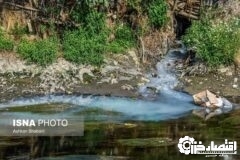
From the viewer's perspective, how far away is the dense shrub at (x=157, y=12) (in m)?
17.4

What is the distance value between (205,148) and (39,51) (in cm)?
685

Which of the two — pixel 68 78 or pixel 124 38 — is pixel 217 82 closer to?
pixel 124 38

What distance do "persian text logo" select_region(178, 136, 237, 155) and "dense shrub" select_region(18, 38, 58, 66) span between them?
19.9 ft

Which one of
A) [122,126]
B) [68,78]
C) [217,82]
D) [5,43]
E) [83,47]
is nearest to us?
[122,126]

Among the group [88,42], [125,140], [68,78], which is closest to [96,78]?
[68,78]

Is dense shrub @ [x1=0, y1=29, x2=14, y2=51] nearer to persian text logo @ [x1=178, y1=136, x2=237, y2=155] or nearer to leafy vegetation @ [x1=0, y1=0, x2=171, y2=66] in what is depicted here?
leafy vegetation @ [x1=0, y1=0, x2=171, y2=66]

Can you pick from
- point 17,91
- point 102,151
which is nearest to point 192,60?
point 17,91

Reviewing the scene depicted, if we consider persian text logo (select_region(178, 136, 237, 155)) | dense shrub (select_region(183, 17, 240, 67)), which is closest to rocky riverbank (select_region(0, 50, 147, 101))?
dense shrub (select_region(183, 17, 240, 67))

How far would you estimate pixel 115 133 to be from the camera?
38.8 feet

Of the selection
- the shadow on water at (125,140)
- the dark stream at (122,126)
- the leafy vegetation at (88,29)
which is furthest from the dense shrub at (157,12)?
the shadow on water at (125,140)

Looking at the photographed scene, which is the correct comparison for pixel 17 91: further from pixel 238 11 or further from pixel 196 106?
pixel 238 11

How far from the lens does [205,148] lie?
10.8 meters

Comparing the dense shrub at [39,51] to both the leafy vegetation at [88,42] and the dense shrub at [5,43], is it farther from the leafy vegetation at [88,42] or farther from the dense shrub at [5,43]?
the leafy vegetation at [88,42]

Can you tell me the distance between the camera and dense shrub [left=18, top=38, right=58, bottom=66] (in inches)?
636
